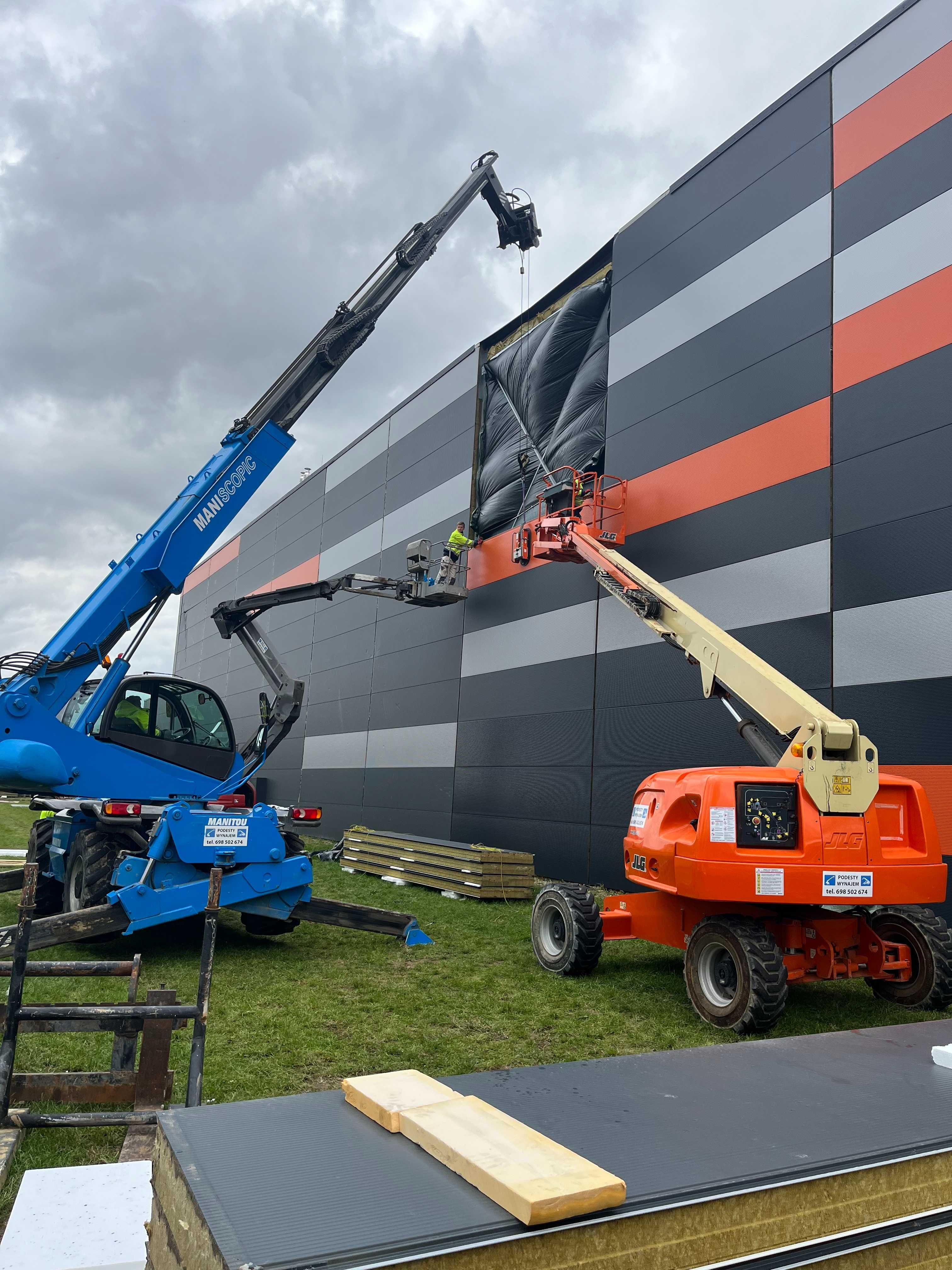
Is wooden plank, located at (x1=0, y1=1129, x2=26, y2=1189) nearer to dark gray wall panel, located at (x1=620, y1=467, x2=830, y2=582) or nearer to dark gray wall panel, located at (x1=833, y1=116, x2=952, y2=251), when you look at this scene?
dark gray wall panel, located at (x1=620, y1=467, x2=830, y2=582)

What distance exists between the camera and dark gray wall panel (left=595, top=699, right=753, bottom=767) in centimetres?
1141

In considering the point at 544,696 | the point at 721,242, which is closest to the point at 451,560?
the point at 544,696

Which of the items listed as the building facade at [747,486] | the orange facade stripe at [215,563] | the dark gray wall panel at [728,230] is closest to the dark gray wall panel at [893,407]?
the building facade at [747,486]

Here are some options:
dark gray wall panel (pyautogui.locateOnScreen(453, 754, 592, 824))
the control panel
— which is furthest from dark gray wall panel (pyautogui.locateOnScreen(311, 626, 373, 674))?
the control panel

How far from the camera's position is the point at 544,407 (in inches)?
650

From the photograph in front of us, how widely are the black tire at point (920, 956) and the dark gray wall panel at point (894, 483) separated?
4705mm

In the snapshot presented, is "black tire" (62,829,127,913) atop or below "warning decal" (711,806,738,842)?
below

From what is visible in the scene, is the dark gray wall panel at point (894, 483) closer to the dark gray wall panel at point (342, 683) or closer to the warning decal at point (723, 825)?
the warning decal at point (723, 825)

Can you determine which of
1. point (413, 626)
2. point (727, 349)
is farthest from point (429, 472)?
point (727, 349)

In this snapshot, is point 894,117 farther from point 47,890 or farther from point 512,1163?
point 47,890

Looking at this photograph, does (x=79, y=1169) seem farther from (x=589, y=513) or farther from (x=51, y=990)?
(x=589, y=513)

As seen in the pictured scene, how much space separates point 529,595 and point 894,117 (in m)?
8.97

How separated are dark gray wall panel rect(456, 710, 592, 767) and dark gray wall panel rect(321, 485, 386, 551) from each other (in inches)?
320

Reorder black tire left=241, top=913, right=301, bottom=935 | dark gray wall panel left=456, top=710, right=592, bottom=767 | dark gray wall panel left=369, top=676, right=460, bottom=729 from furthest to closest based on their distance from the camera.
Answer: dark gray wall panel left=369, top=676, right=460, bottom=729
dark gray wall panel left=456, top=710, right=592, bottom=767
black tire left=241, top=913, right=301, bottom=935
